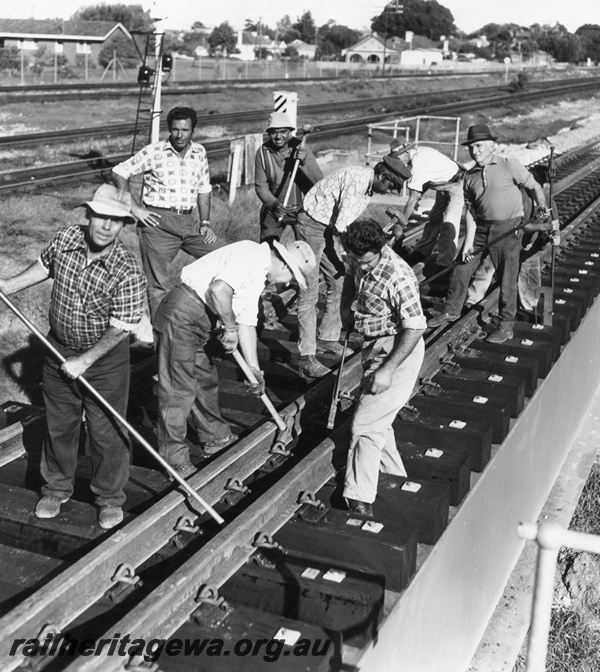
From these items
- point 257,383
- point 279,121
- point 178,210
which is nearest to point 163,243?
point 178,210

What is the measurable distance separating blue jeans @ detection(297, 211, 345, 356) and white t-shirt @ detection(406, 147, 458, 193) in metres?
0.92

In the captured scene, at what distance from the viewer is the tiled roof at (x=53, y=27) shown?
64.8 m

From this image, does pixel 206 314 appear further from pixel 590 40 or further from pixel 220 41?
pixel 590 40

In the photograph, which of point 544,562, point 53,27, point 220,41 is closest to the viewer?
point 544,562

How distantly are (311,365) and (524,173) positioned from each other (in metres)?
2.79

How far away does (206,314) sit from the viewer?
6082mm

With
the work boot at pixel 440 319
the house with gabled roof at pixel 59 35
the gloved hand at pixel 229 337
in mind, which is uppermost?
the house with gabled roof at pixel 59 35

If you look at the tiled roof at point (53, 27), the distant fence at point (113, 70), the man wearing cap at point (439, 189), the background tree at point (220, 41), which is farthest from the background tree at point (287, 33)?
the man wearing cap at point (439, 189)

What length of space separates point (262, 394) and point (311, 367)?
1.72m

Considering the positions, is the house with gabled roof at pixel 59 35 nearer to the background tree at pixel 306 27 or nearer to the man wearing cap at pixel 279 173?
the man wearing cap at pixel 279 173

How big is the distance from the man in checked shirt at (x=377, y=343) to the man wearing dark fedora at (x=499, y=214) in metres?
3.37

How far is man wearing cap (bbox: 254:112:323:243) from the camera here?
8.83m

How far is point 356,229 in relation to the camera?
18.1 ft

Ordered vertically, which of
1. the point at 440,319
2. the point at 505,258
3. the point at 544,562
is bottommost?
the point at 440,319
